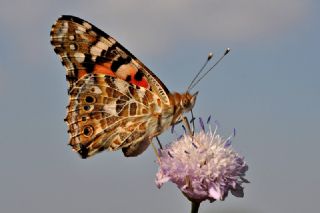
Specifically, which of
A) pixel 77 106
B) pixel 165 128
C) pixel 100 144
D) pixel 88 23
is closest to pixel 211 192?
pixel 165 128

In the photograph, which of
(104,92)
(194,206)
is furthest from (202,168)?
(104,92)

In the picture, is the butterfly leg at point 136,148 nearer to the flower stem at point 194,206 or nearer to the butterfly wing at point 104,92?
the butterfly wing at point 104,92

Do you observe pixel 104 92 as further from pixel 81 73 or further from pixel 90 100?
pixel 81 73

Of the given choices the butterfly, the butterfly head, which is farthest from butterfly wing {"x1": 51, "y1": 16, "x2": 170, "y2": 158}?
the butterfly head

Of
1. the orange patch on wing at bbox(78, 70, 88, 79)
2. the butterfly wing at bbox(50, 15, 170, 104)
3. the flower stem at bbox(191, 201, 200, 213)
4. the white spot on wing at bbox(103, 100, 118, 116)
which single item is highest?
the butterfly wing at bbox(50, 15, 170, 104)

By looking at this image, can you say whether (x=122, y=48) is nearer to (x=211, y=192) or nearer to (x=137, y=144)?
(x=137, y=144)

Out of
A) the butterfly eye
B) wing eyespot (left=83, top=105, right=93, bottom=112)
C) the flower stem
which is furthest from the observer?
wing eyespot (left=83, top=105, right=93, bottom=112)

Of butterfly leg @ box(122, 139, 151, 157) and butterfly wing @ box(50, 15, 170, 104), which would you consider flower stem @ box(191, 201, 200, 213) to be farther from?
butterfly wing @ box(50, 15, 170, 104)
